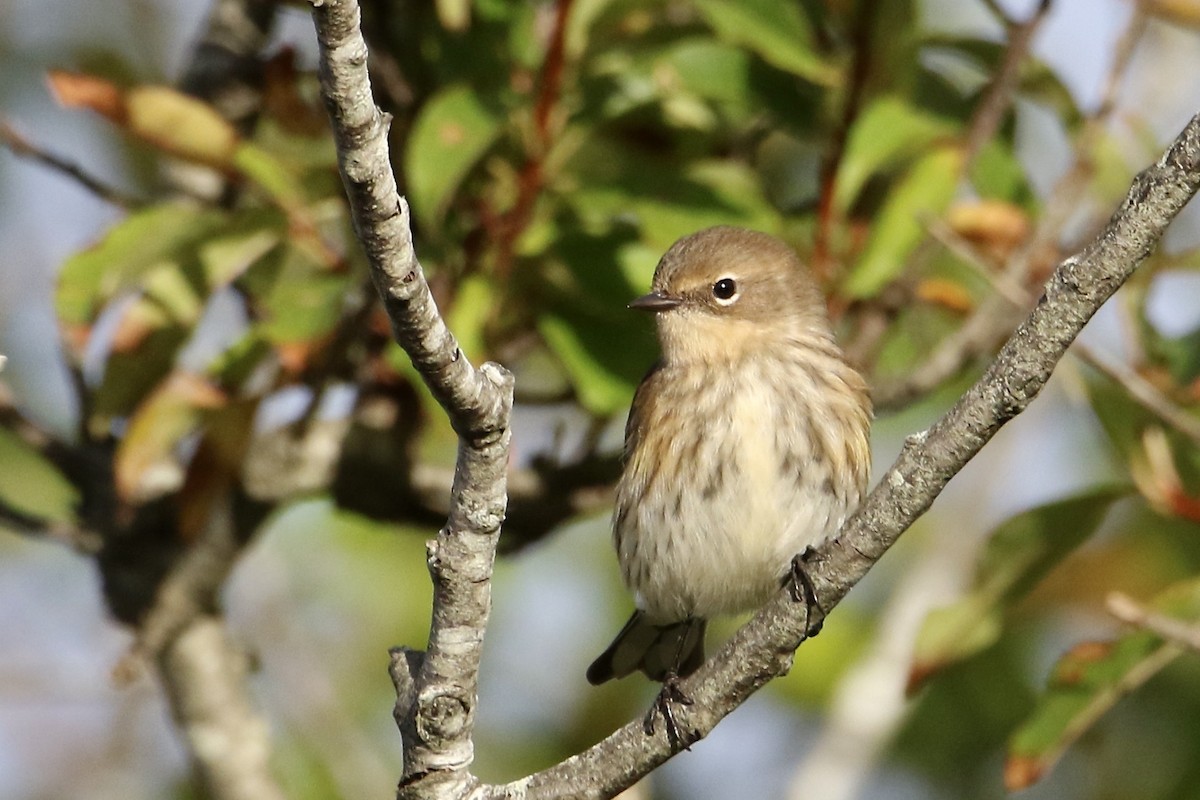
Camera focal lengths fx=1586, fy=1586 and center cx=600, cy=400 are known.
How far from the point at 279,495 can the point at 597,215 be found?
151 cm

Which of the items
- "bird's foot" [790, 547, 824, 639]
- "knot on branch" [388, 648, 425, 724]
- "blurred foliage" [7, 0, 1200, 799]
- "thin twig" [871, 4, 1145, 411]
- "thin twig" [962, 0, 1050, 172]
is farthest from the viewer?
"thin twig" [871, 4, 1145, 411]

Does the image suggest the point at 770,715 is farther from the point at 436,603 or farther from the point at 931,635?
the point at 436,603

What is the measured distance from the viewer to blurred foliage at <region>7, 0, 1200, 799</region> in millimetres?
4785

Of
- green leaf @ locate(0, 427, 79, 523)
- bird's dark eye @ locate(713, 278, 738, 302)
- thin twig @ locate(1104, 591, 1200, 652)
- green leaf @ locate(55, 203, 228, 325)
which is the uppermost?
green leaf @ locate(55, 203, 228, 325)

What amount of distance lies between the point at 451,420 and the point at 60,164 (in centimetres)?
227

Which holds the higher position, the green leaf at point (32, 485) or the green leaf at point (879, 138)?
the green leaf at point (879, 138)

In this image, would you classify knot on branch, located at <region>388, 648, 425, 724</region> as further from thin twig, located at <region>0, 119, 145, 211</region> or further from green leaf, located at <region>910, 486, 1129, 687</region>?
thin twig, located at <region>0, 119, 145, 211</region>

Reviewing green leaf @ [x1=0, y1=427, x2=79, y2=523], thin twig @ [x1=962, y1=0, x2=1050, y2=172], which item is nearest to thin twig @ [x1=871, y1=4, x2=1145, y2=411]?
thin twig @ [x1=962, y1=0, x2=1050, y2=172]

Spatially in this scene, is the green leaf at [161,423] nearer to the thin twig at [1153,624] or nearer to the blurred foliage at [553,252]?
the blurred foliage at [553,252]

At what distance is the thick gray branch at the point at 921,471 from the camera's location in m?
3.03

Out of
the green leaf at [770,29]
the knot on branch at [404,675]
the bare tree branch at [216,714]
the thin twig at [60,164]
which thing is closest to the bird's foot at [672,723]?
the knot on branch at [404,675]

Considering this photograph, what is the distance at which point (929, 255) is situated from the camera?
547cm

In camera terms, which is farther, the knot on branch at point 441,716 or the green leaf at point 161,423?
the green leaf at point 161,423

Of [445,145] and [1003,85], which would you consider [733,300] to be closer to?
[1003,85]
